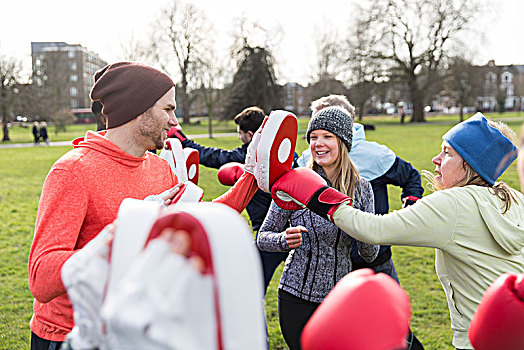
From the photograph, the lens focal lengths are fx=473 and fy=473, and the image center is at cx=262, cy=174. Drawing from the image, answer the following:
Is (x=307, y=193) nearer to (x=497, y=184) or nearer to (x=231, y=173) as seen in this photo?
(x=497, y=184)

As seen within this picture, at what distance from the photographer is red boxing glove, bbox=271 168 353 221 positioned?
207cm

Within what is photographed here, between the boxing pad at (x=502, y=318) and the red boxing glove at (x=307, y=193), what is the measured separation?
2.51 feet

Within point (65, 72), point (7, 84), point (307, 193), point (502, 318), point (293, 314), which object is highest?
point (65, 72)

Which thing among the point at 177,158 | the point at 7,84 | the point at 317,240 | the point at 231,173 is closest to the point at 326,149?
the point at 317,240

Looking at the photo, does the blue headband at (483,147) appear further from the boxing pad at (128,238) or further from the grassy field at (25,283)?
the grassy field at (25,283)

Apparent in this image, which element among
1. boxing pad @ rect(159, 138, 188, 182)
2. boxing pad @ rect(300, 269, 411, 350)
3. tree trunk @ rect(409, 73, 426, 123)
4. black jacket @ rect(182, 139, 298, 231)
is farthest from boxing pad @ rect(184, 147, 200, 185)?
tree trunk @ rect(409, 73, 426, 123)

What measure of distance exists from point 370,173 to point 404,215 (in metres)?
1.31

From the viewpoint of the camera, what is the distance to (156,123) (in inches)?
82.6

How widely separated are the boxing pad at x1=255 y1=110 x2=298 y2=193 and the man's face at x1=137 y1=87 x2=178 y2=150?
1.46ft

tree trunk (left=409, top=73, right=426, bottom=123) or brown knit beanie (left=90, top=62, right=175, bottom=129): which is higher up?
tree trunk (left=409, top=73, right=426, bottom=123)

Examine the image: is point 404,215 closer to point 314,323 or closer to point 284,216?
point 284,216

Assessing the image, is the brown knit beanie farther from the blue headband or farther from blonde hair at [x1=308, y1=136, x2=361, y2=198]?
the blue headband

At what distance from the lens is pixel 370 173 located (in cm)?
338

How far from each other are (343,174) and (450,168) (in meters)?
0.65
